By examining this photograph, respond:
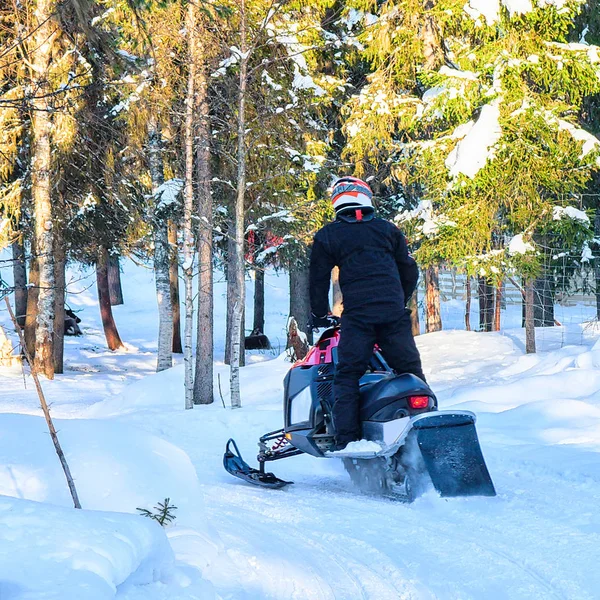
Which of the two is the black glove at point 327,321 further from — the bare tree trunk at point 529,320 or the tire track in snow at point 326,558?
the bare tree trunk at point 529,320

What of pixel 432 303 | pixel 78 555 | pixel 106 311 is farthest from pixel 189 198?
pixel 106 311

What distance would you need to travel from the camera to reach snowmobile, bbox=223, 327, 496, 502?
14.8 ft

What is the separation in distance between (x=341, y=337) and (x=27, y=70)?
39.8 ft

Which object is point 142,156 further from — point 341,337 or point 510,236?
point 341,337

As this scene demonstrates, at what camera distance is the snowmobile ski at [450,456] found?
4.50 meters

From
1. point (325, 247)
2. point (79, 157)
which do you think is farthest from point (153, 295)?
point (325, 247)

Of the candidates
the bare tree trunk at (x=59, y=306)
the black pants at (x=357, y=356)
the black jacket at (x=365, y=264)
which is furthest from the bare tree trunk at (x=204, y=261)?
the black pants at (x=357, y=356)

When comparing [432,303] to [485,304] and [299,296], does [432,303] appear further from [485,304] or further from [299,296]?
[299,296]

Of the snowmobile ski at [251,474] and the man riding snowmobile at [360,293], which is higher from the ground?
the man riding snowmobile at [360,293]

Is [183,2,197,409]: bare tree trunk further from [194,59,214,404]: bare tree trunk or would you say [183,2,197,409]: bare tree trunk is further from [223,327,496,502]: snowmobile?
[223,327,496,502]: snowmobile

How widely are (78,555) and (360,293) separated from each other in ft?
9.68

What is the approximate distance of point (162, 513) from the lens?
138 inches

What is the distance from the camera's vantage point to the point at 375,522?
4305 millimetres

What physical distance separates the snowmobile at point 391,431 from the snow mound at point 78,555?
6.81ft
